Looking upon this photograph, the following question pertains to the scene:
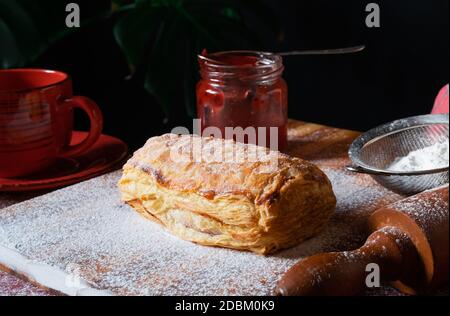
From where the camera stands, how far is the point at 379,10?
7.06 feet

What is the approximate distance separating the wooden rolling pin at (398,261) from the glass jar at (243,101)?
1.78 ft

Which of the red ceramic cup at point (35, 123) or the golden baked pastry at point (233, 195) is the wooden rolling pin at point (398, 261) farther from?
the red ceramic cup at point (35, 123)

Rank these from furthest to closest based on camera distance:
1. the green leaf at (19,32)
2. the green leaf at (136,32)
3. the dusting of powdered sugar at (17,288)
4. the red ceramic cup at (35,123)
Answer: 1. the green leaf at (136,32)
2. the green leaf at (19,32)
3. the red ceramic cup at (35,123)
4. the dusting of powdered sugar at (17,288)

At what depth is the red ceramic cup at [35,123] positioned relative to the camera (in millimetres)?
1413

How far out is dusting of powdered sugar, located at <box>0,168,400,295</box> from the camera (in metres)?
1.00

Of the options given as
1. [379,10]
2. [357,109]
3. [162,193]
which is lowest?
[357,109]

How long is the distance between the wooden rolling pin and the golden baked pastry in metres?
0.13

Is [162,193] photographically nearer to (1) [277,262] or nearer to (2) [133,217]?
(2) [133,217]

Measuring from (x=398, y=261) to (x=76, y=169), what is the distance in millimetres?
826

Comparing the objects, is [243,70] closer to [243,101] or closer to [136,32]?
[243,101]

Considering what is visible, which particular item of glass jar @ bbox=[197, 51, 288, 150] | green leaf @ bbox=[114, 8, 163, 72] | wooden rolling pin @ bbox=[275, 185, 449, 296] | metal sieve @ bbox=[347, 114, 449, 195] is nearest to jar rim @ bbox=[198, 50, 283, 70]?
glass jar @ bbox=[197, 51, 288, 150]

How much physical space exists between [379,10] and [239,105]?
0.88 meters
